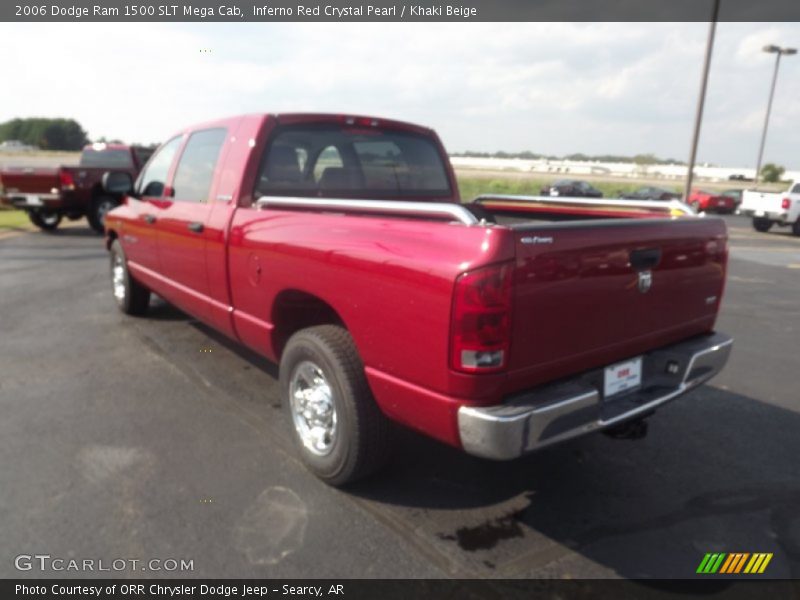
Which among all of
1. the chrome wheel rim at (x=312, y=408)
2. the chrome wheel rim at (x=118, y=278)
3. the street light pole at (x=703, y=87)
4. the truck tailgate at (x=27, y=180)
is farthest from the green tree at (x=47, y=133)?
the chrome wheel rim at (x=312, y=408)

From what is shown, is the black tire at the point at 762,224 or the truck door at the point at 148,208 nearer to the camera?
the truck door at the point at 148,208

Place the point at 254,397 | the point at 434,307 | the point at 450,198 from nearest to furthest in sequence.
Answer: the point at 434,307, the point at 254,397, the point at 450,198

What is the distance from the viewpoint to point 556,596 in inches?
95.6

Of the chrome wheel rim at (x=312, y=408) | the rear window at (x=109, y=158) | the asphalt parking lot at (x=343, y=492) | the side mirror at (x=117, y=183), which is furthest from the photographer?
the rear window at (x=109, y=158)

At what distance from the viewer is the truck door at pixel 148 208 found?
16.8ft

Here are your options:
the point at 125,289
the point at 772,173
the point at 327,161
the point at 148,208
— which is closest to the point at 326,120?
the point at 327,161

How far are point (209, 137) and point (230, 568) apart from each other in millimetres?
3041

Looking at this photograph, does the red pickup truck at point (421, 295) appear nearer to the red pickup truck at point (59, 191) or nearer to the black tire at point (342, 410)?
the black tire at point (342, 410)

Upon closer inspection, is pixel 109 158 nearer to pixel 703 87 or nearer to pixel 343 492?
pixel 343 492

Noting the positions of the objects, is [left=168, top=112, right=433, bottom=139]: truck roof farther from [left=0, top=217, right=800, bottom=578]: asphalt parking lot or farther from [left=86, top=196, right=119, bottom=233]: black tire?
[left=86, top=196, right=119, bottom=233]: black tire

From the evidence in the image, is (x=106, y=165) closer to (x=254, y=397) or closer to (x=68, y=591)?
(x=254, y=397)

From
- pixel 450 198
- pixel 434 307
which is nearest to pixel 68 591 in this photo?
pixel 434 307

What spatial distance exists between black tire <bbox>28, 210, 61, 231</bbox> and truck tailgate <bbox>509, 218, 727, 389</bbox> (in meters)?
14.7

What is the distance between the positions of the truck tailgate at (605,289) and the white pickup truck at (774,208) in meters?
19.7
